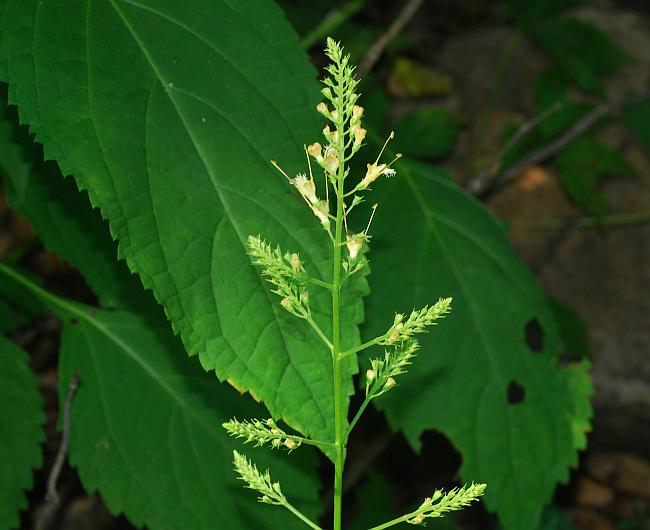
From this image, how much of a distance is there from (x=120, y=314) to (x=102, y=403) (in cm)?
28

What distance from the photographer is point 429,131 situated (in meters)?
4.66

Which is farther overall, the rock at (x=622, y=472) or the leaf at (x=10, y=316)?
the rock at (x=622, y=472)

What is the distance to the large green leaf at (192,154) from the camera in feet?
5.54

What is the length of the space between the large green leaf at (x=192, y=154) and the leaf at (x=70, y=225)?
1.62ft

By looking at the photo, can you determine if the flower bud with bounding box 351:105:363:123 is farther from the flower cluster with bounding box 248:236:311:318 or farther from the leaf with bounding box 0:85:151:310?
the leaf with bounding box 0:85:151:310

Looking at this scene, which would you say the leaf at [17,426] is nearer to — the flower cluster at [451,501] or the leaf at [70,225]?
the leaf at [70,225]

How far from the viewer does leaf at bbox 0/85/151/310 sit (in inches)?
91.3

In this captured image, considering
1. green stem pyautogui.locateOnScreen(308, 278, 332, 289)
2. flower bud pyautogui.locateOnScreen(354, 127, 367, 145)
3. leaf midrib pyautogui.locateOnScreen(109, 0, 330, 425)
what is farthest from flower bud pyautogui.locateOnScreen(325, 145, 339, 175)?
leaf midrib pyautogui.locateOnScreen(109, 0, 330, 425)

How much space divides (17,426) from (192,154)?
1123 mm

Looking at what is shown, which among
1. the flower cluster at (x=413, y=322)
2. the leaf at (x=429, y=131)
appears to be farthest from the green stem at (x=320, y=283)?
the leaf at (x=429, y=131)

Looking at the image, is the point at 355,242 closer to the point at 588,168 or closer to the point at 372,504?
the point at 372,504

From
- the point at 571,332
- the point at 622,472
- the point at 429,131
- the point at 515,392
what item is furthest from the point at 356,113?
the point at 622,472

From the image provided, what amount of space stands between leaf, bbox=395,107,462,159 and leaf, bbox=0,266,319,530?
237 centimetres

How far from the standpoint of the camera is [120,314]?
2568mm
